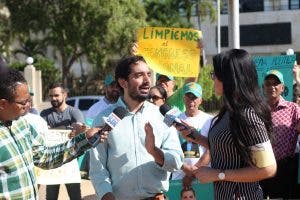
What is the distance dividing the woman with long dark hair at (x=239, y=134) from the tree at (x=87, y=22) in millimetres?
27169

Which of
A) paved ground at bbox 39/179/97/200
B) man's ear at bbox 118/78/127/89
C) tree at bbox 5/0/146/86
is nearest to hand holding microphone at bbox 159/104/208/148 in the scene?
man's ear at bbox 118/78/127/89

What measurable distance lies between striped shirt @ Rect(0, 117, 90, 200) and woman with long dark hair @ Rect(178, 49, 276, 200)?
2.82 feet

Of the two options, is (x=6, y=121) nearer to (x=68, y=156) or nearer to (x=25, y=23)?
(x=68, y=156)

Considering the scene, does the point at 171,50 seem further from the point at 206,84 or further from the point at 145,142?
the point at 206,84

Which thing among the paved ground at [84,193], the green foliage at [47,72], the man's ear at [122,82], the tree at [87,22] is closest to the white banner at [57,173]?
the paved ground at [84,193]

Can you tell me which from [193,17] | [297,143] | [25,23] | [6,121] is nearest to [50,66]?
[25,23]

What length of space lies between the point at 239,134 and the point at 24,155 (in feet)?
4.22

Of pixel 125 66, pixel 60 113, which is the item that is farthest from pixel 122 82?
pixel 60 113

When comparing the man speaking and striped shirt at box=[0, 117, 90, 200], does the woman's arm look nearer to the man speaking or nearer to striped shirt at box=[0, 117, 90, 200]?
the man speaking

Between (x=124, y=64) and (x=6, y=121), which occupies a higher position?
(x=124, y=64)

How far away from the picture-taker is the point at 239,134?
3.56 metres

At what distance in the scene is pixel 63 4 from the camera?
31.5 meters

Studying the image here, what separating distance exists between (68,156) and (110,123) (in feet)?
1.43

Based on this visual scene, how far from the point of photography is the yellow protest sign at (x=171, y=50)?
25.1 feet
